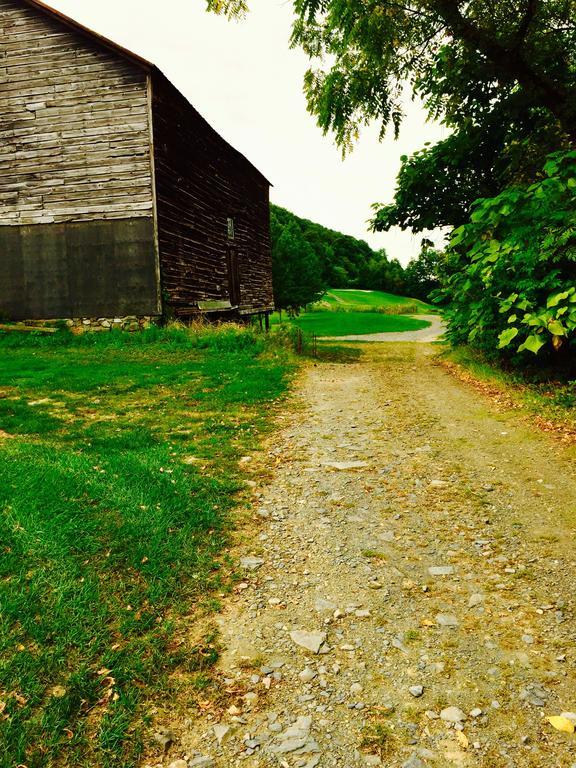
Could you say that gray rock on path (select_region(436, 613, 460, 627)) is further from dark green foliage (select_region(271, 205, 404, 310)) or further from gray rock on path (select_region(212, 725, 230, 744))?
dark green foliage (select_region(271, 205, 404, 310))

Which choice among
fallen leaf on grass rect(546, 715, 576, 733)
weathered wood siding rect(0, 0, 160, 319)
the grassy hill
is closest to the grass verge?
fallen leaf on grass rect(546, 715, 576, 733)

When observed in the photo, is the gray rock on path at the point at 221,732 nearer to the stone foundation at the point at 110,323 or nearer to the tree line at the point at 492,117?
the tree line at the point at 492,117

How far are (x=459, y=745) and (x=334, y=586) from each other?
1.34 metres

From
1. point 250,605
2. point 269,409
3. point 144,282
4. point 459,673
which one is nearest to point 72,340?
point 144,282

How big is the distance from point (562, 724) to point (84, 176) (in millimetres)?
18701

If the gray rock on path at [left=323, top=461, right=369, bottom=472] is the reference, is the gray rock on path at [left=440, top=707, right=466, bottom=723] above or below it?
below

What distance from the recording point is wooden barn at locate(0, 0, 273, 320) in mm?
16328

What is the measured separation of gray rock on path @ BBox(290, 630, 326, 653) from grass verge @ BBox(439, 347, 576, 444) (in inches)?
189

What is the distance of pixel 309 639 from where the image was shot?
298cm

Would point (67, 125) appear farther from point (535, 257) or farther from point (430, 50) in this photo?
point (535, 257)

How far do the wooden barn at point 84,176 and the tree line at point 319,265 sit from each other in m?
30.8

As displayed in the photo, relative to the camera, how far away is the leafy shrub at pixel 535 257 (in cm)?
748

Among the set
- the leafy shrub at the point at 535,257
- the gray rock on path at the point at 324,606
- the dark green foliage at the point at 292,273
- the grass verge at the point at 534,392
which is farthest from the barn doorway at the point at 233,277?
the dark green foliage at the point at 292,273

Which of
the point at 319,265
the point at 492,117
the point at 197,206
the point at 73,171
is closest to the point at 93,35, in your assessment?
the point at 73,171
